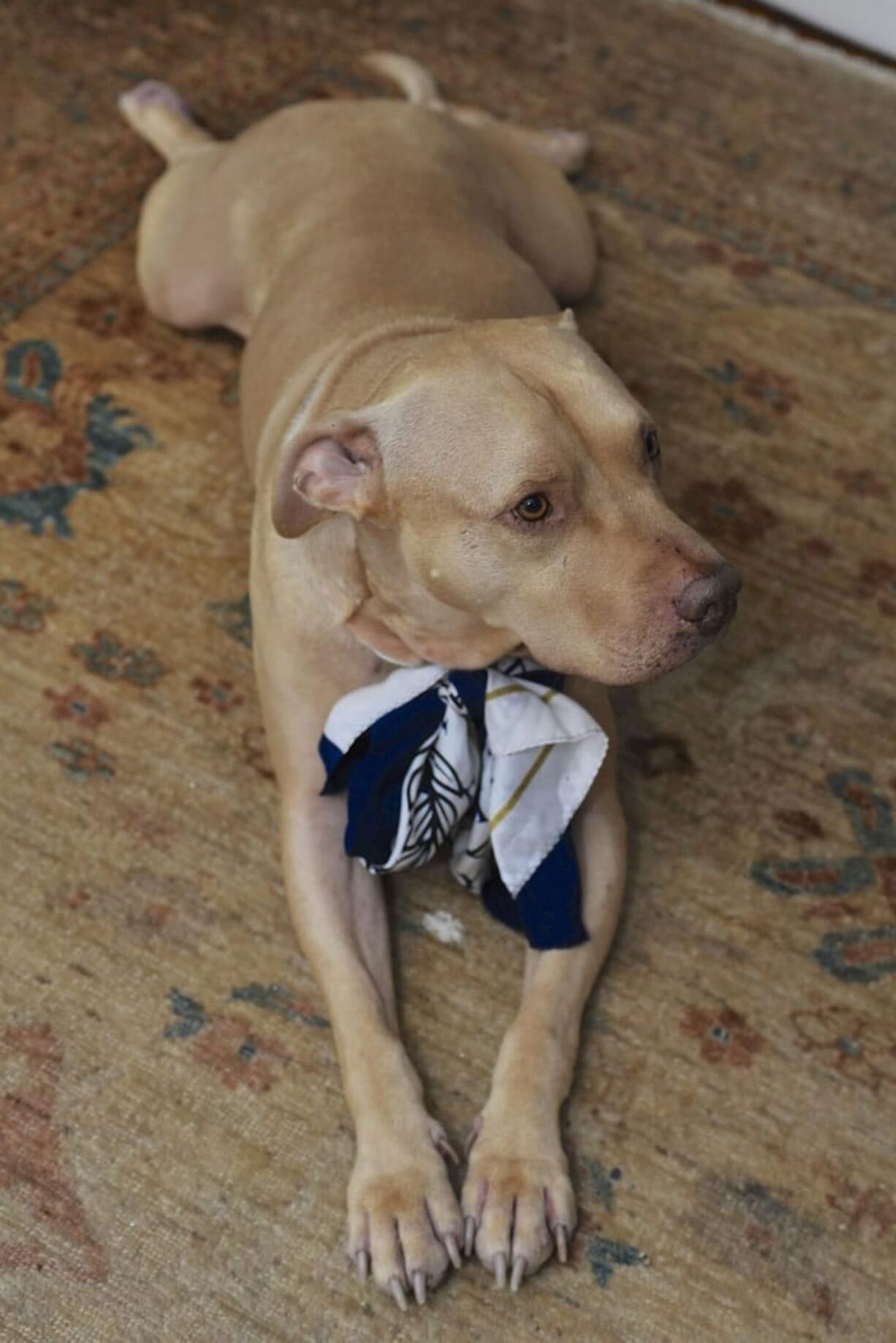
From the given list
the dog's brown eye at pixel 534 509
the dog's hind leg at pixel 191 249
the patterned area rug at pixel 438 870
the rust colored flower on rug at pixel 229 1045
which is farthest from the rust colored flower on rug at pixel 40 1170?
the dog's hind leg at pixel 191 249

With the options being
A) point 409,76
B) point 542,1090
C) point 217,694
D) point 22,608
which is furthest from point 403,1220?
point 409,76

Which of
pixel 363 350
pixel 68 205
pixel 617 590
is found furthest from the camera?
pixel 68 205

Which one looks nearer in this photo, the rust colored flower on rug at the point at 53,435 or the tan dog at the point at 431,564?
the tan dog at the point at 431,564

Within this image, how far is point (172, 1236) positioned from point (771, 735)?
1205mm

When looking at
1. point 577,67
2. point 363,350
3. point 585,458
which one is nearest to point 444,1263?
point 585,458

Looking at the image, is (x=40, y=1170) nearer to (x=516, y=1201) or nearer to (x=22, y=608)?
(x=516, y=1201)

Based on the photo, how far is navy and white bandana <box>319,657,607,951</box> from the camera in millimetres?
2012

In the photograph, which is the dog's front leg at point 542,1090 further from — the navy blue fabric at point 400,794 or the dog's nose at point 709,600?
the dog's nose at point 709,600

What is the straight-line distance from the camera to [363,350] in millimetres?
2027

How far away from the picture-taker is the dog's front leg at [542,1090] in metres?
1.82

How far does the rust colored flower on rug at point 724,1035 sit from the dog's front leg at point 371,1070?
16.0 inches

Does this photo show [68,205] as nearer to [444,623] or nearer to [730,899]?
[444,623]

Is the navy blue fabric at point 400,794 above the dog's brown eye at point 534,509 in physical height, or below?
below

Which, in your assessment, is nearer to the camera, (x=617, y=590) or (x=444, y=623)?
(x=617, y=590)
